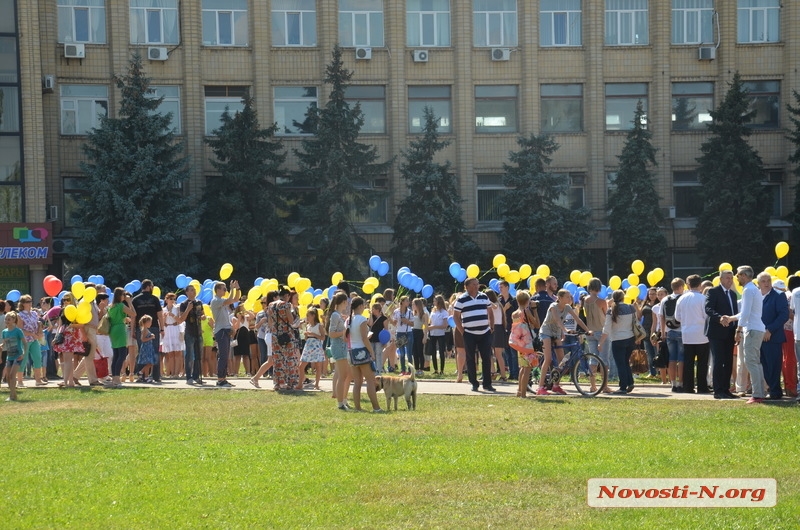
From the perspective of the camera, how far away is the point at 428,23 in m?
48.6

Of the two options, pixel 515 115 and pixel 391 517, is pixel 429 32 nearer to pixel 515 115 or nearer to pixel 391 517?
pixel 515 115

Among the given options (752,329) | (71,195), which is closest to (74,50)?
(71,195)

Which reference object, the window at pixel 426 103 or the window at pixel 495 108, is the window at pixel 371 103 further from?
the window at pixel 495 108

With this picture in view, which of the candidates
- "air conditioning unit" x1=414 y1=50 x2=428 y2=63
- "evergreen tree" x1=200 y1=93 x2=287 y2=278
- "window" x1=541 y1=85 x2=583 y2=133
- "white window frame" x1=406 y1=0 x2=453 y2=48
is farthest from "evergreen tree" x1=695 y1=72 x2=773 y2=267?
"evergreen tree" x1=200 y1=93 x2=287 y2=278

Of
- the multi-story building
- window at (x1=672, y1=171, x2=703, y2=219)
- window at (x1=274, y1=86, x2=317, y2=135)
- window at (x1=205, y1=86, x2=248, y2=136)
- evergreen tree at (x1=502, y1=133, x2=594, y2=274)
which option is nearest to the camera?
evergreen tree at (x1=502, y1=133, x2=594, y2=274)

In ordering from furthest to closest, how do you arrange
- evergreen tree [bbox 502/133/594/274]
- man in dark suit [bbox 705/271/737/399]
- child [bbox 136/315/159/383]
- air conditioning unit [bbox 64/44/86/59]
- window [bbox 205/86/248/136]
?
window [bbox 205/86/248/136], air conditioning unit [bbox 64/44/86/59], evergreen tree [bbox 502/133/594/274], child [bbox 136/315/159/383], man in dark suit [bbox 705/271/737/399]

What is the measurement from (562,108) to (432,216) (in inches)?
316

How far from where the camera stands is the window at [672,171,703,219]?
161ft

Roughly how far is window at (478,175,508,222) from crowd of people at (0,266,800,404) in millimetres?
20588

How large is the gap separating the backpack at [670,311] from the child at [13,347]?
11067 millimetres

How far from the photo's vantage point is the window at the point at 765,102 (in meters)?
49.0

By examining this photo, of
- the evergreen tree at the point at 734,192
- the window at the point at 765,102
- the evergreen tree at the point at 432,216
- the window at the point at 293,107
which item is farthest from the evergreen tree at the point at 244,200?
the window at the point at 765,102

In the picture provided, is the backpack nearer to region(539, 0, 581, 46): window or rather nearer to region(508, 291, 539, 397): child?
region(508, 291, 539, 397): child

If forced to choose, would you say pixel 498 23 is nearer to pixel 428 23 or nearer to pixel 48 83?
pixel 428 23
